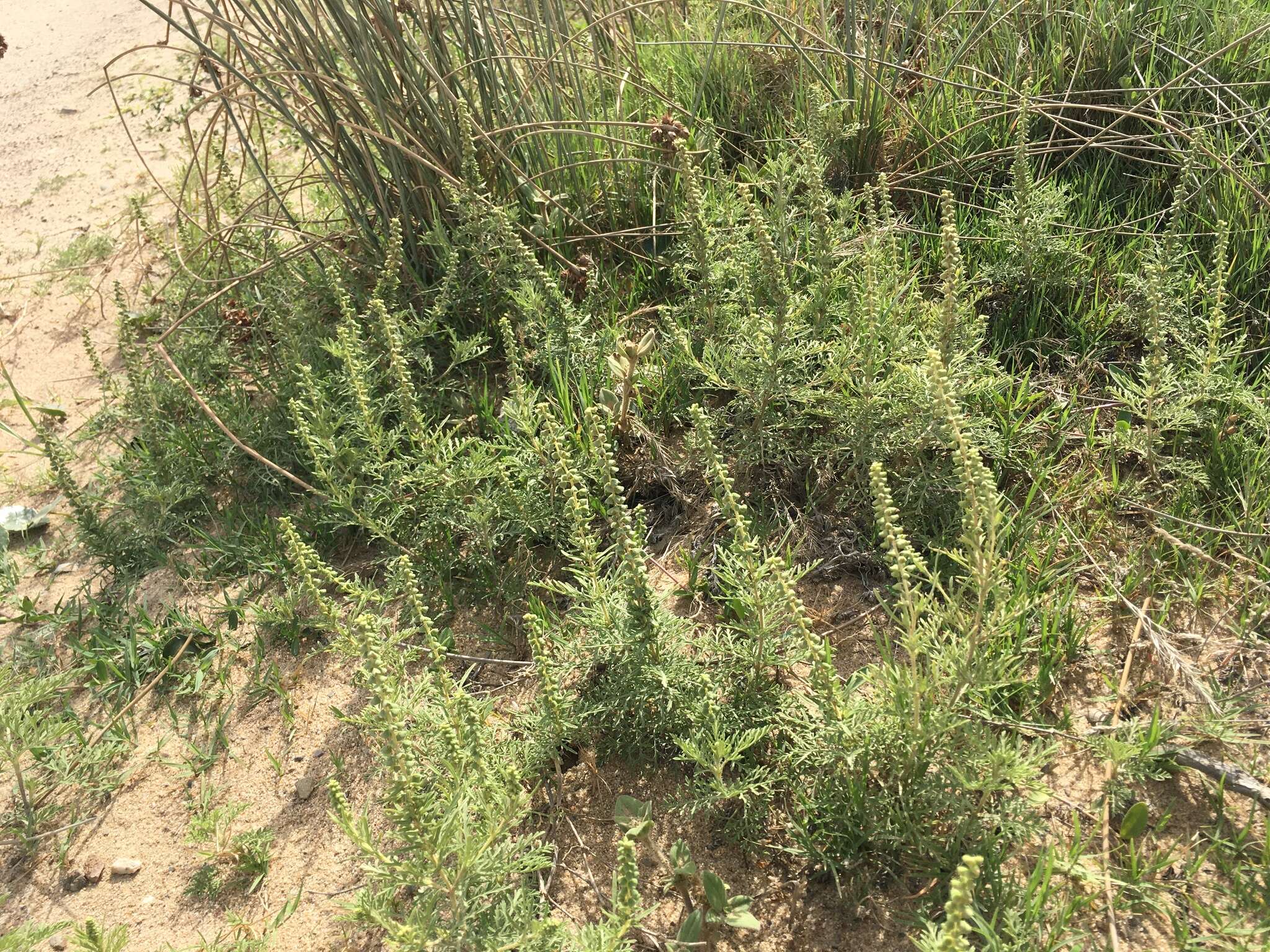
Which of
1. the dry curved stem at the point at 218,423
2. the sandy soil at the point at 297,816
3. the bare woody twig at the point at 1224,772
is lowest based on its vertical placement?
the bare woody twig at the point at 1224,772

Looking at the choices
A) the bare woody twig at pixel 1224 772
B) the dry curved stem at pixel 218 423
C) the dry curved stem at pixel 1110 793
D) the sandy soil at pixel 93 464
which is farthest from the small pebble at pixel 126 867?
the bare woody twig at pixel 1224 772

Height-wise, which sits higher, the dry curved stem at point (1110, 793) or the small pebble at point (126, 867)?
the small pebble at point (126, 867)

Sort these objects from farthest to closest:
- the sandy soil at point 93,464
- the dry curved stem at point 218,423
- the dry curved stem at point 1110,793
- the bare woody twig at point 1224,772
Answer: the dry curved stem at point 218,423 < the sandy soil at point 93,464 < the bare woody twig at point 1224,772 < the dry curved stem at point 1110,793

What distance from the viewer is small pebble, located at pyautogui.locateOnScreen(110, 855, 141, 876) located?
235 centimetres

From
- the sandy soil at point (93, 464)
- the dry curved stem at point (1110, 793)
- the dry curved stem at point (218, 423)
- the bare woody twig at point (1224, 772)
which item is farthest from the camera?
the dry curved stem at point (218, 423)

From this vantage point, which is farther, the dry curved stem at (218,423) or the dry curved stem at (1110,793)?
the dry curved stem at (218,423)

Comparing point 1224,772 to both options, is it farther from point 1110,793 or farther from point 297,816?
point 297,816

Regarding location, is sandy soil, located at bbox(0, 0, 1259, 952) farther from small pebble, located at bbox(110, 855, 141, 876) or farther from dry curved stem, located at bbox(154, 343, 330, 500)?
dry curved stem, located at bbox(154, 343, 330, 500)

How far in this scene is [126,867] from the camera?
7.73ft

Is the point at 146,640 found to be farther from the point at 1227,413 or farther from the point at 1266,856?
the point at 1227,413

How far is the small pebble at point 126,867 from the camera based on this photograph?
235cm

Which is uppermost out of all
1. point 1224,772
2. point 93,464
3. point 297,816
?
point 93,464

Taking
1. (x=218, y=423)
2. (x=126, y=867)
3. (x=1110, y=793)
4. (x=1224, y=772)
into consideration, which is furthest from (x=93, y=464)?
(x=1224, y=772)

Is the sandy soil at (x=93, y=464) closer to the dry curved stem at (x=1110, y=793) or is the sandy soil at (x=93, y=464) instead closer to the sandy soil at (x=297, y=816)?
the sandy soil at (x=297, y=816)
